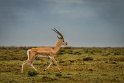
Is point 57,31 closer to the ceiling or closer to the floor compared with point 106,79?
closer to the ceiling

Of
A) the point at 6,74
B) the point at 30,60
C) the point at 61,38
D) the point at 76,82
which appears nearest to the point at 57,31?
the point at 61,38

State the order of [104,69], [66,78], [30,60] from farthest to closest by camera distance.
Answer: [104,69]
[30,60]
[66,78]

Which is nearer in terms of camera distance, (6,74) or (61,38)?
(6,74)

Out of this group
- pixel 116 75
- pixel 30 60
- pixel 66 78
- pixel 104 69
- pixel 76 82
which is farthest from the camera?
pixel 104 69

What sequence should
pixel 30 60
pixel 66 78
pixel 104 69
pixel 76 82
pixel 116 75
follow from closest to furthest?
pixel 76 82, pixel 66 78, pixel 116 75, pixel 30 60, pixel 104 69

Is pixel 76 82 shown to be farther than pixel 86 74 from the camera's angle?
No

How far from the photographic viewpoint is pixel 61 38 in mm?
29750

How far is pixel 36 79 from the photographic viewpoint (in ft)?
77.0

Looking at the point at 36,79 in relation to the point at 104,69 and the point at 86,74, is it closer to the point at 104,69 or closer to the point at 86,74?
the point at 86,74

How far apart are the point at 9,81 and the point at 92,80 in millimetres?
4468

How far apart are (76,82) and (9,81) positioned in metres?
3.50

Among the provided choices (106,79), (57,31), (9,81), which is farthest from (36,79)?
(57,31)

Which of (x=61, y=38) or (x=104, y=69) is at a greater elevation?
(x=61, y=38)

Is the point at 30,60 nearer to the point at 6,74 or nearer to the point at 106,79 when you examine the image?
the point at 6,74
